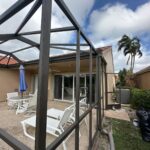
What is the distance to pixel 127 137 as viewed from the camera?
527 centimetres

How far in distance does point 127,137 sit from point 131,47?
23522 mm

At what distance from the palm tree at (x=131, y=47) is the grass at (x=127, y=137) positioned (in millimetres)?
21062

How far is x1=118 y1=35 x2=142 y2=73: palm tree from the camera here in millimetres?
26062

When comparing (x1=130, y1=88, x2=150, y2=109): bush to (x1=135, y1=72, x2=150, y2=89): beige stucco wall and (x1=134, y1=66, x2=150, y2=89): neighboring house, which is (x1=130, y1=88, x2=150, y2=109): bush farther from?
(x1=135, y1=72, x2=150, y2=89): beige stucco wall

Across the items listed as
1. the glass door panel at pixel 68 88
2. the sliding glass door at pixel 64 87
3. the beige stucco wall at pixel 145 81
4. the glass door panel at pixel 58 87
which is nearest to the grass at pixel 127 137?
the sliding glass door at pixel 64 87

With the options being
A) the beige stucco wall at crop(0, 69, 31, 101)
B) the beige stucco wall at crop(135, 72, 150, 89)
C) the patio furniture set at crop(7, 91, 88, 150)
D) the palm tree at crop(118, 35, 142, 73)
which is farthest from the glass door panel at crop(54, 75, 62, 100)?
the palm tree at crop(118, 35, 142, 73)

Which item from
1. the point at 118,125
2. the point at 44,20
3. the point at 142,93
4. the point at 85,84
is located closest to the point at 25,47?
the point at 85,84

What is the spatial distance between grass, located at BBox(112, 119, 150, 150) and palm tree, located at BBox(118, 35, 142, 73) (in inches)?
829

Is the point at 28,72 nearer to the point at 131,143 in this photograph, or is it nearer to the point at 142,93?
the point at 142,93

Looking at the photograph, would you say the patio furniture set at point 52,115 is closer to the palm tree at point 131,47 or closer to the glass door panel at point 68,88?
the glass door panel at point 68,88

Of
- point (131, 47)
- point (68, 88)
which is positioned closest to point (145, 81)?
point (68, 88)

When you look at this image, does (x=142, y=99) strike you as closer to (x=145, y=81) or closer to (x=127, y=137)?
(x=127, y=137)

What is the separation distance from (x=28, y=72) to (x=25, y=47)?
695 cm

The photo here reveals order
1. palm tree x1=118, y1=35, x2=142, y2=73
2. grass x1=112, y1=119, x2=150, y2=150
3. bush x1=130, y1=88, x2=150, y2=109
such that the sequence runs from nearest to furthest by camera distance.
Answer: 1. grass x1=112, y1=119, x2=150, y2=150
2. bush x1=130, y1=88, x2=150, y2=109
3. palm tree x1=118, y1=35, x2=142, y2=73
